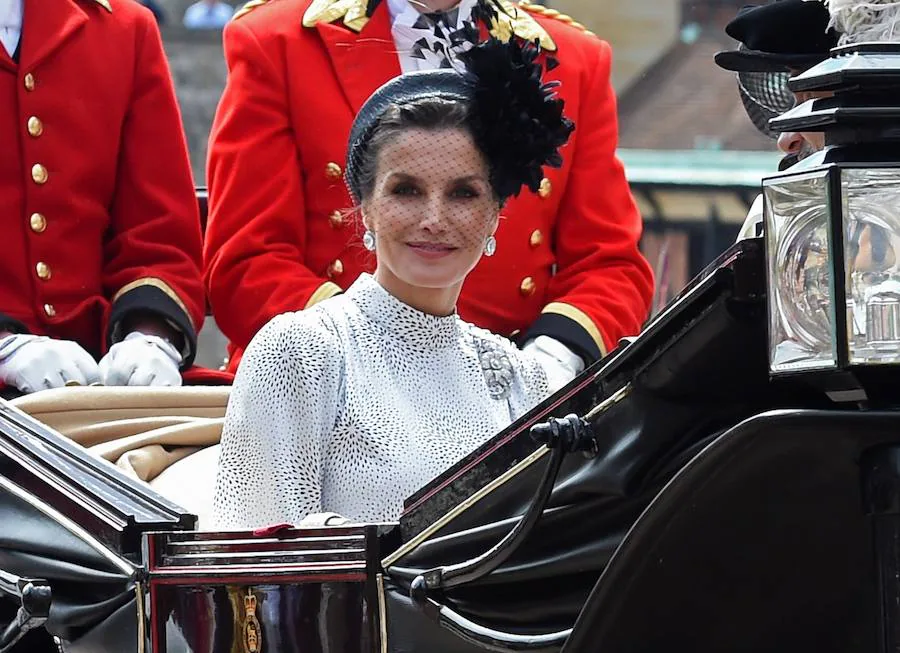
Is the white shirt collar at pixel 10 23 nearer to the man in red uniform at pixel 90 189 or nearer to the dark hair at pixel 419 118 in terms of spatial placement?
the man in red uniform at pixel 90 189

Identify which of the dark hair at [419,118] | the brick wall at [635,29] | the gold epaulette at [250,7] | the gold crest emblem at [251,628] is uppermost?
the brick wall at [635,29]

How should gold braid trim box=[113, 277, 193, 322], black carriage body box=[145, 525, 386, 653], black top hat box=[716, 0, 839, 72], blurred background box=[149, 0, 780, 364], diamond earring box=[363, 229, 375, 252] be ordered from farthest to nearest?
blurred background box=[149, 0, 780, 364], gold braid trim box=[113, 277, 193, 322], diamond earring box=[363, 229, 375, 252], black top hat box=[716, 0, 839, 72], black carriage body box=[145, 525, 386, 653]

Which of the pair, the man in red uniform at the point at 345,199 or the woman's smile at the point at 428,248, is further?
the man in red uniform at the point at 345,199

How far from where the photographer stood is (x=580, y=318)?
307 centimetres

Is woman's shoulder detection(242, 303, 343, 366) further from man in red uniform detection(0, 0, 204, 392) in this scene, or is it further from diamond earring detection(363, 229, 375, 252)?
man in red uniform detection(0, 0, 204, 392)

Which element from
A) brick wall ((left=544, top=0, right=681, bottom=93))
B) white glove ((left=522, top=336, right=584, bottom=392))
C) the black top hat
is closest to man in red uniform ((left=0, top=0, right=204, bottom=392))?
white glove ((left=522, top=336, right=584, bottom=392))

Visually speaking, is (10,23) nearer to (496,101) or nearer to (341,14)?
(341,14)

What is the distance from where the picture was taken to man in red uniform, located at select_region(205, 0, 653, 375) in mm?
3064

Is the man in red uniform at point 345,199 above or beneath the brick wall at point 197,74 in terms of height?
beneath

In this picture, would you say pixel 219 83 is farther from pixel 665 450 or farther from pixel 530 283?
pixel 665 450

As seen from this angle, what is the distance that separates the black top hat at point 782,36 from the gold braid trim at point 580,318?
63cm

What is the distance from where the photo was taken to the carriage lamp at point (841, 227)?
1409 millimetres

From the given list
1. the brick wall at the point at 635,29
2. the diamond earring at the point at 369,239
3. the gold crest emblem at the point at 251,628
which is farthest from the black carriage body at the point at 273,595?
the brick wall at the point at 635,29

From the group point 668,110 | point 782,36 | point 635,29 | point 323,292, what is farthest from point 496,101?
point 635,29
